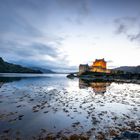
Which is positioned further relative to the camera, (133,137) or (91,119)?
(91,119)

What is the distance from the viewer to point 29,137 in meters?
12.2

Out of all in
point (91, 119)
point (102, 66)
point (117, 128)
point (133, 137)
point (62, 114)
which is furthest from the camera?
point (102, 66)

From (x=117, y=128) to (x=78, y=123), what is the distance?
402 centimetres

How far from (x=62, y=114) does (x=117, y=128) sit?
299 inches

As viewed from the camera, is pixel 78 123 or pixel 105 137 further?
pixel 78 123

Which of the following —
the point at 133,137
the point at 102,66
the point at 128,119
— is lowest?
the point at 128,119

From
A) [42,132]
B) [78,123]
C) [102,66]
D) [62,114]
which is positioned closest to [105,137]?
[78,123]

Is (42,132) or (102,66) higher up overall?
(102,66)

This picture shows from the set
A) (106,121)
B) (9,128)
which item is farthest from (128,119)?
(9,128)

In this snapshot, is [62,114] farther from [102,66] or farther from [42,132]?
[102,66]

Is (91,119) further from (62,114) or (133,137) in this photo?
(133,137)

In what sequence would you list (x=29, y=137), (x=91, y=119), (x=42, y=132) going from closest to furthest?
(x=29, y=137) → (x=42, y=132) → (x=91, y=119)

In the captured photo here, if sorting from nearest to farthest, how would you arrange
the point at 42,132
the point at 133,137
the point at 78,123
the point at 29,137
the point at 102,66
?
1. the point at 133,137
2. the point at 29,137
3. the point at 42,132
4. the point at 78,123
5. the point at 102,66

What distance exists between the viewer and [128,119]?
60.4 ft
